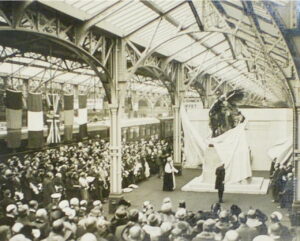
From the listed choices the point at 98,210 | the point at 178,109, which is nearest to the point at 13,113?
the point at 98,210

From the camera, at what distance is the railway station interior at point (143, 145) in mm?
6387

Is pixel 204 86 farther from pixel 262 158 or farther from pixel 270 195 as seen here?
pixel 270 195

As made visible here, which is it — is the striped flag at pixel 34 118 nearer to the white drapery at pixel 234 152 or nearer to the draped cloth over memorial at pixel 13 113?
the draped cloth over memorial at pixel 13 113

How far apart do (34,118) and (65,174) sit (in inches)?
86.5

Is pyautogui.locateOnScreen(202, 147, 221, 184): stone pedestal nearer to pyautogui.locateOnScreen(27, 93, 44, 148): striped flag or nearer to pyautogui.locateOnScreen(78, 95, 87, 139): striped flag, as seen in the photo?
pyautogui.locateOnScreen(78, 95, 87, 139): striped flag

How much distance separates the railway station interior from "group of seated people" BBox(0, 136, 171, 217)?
1.9 inches

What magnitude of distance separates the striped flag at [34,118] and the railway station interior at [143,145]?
3cm

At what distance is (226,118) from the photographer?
14.5 m

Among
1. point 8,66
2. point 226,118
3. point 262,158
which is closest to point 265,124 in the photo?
point 262,158

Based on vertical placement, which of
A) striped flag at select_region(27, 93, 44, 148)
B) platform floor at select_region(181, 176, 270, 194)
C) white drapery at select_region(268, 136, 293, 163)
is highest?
striped flag at select_region(27, 93, 44, 148)

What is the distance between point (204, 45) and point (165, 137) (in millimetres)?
10645

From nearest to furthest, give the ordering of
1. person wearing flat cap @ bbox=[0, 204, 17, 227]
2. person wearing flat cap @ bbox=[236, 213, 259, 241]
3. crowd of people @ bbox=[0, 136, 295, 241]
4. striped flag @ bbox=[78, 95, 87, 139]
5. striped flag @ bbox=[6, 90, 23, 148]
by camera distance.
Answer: crowd of people @ bbox=[0, 136, 295, 241]
person wearing flat cap @ bbox=[236, 213, 259, 241]
person wearing flat cap @ bbox=[0, 204, 17, 227]
striped flag @ bbox=[6, 90, 23, 148]
striped flag @ bbox=[78, 95, 87, 139]

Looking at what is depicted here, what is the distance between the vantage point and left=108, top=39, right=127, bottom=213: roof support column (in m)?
11.5

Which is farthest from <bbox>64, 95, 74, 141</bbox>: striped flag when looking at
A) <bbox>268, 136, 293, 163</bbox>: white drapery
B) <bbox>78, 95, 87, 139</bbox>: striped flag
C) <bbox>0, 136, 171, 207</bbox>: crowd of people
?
<bbox>268, 136, 293, 163</bbox>: white drapery
